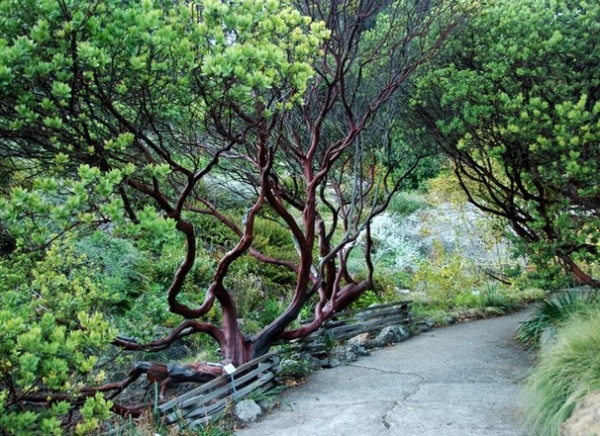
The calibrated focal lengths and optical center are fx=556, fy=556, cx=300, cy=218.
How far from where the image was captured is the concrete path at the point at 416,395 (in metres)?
4.18

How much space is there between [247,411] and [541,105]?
4.00 meters

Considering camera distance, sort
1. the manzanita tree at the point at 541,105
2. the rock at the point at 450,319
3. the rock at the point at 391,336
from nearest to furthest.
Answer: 1. the manzanita tree at the point at 541,105
2. the rock at the point at 391,336
3. the rock at the point at 450,319

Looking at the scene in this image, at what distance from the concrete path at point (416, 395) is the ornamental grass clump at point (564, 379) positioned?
0.25 meters

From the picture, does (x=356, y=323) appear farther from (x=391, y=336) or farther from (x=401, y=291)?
(x=401, y=291)

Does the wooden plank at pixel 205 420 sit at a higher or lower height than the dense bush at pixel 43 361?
lower

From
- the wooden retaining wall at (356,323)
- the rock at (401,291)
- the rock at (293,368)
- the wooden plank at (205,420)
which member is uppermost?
the rock at (401,291)

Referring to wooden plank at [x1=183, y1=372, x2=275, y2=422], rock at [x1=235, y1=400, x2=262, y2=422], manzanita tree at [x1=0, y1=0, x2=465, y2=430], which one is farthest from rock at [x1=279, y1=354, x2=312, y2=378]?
rock at [x1=235, y1=400, x2=262, y2=422]

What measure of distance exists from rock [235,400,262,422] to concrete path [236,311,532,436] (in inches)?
4.1

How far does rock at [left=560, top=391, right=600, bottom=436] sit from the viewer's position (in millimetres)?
3207

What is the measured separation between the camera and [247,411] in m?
4.68

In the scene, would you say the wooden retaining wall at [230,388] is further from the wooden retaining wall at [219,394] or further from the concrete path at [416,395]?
the concrete path at [416,395]

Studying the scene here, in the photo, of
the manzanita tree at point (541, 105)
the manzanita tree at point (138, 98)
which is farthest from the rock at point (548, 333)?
the manzanita tree at point (138, 98)

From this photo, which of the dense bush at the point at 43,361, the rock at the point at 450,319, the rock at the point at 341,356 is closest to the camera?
the dense bush at the point at 43,361

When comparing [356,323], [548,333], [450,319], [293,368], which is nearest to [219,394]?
[293,368]
